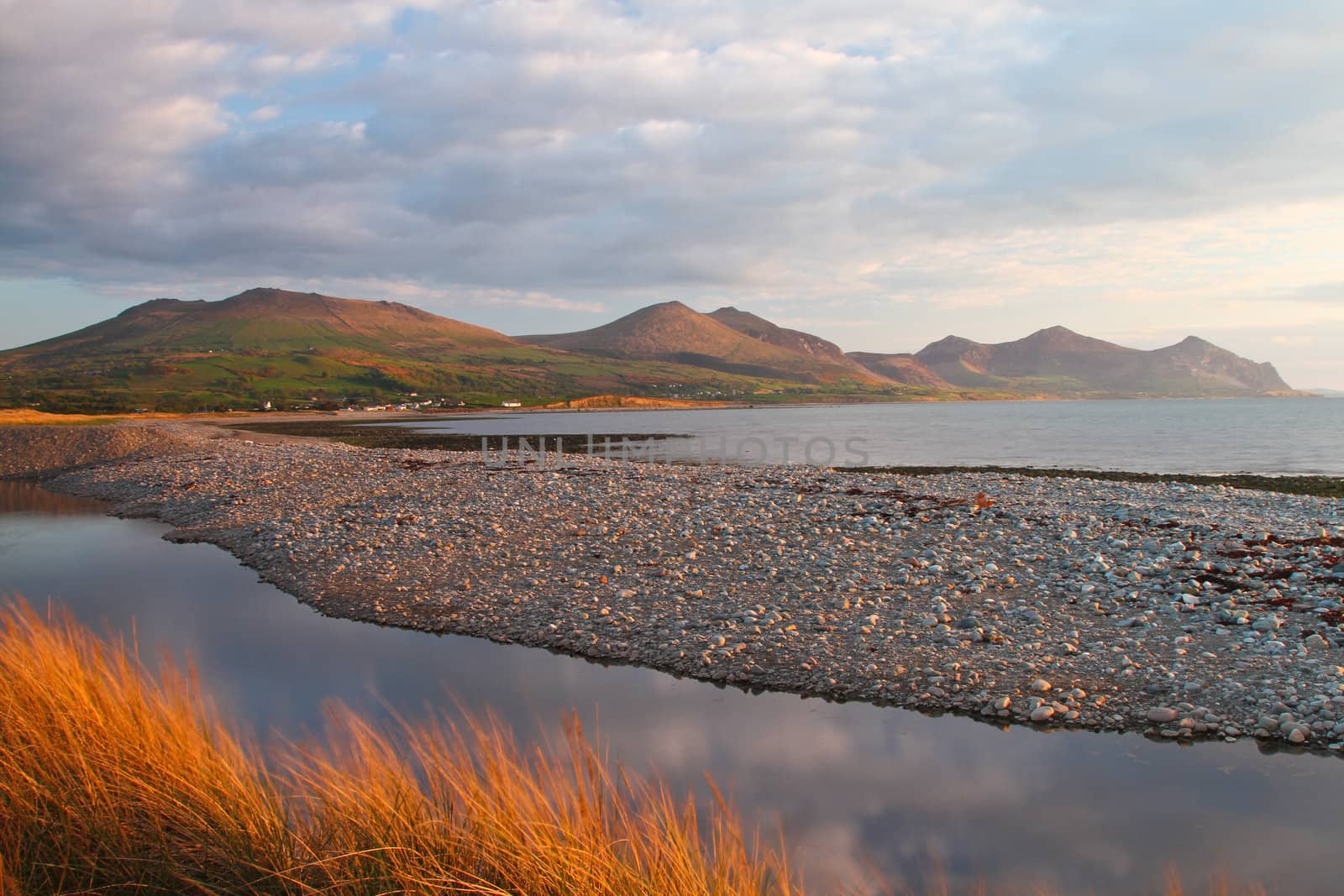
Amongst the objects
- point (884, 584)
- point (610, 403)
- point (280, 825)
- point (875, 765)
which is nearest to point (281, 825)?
point (280, 825)

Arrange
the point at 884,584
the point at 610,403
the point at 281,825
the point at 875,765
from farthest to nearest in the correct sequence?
the point at 610,403
the point at 884,584
the point at 875,765
the point at 281,825

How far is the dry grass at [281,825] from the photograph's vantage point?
423cm

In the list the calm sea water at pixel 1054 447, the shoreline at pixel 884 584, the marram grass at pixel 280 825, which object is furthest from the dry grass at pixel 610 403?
the marram grass at pixel 280 825

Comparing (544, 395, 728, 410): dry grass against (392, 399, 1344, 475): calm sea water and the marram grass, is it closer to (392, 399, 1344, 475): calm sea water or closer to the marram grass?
(392, 399, 1344, 475): calm sea water

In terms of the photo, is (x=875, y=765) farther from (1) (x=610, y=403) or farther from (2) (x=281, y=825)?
(1) (x=610, y=403)

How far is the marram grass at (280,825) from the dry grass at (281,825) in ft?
0.04

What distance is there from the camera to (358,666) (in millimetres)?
11133

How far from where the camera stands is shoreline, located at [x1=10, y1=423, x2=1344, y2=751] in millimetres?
9578

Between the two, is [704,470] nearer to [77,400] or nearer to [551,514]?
[551,514]

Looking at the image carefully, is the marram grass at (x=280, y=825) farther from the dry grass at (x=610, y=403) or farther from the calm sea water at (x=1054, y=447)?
the dry grass at (x=610, y=403)

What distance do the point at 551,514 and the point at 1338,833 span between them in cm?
1647

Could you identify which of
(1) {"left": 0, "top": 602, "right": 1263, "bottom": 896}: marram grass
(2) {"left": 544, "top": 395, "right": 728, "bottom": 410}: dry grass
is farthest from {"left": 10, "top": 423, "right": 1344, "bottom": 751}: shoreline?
(2) {"left": 544, "top": 395, "right": 728, "bottom": 410}: dry grass

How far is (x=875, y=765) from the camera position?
8047 millimetres

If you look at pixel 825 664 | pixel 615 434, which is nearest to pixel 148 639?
pixel 825 664
